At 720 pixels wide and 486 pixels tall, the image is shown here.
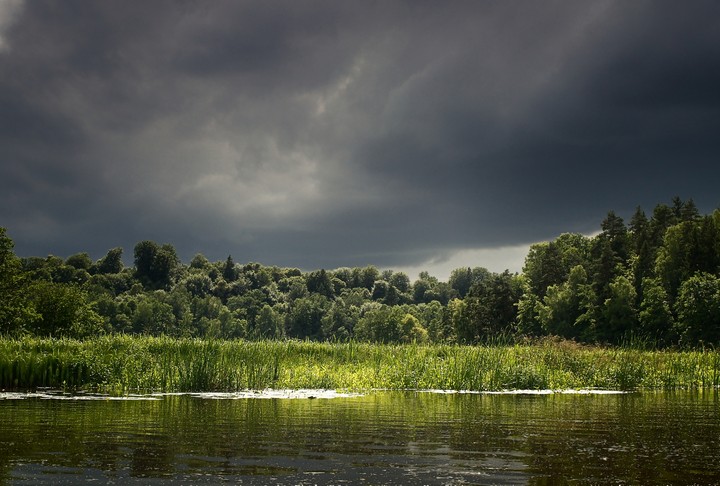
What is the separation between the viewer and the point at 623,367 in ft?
123

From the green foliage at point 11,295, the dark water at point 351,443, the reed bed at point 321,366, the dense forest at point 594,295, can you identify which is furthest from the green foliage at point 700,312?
the green foliage at point 11,295

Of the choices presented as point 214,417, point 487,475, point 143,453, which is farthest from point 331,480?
point 214,417

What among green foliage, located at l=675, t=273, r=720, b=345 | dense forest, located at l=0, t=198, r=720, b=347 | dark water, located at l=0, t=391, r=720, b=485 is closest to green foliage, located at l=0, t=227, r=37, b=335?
dense forest, located at l=0, t=198, r=720, b=347

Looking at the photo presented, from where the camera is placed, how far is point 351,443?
14617 millimetres

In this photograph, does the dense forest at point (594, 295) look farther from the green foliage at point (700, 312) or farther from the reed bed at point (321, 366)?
the reed bed at point (321, 366)

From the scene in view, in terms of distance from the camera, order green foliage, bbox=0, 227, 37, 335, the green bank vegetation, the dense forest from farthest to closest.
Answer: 1. the dense forest
2. green foliage, bbox=0, 227, 37, 335
3. the green bank vegetation

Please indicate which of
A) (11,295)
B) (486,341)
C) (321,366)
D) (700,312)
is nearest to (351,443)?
(321,366)

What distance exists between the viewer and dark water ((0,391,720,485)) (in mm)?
10992

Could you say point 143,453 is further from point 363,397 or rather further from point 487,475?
point 363,397

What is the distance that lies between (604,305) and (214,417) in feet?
339

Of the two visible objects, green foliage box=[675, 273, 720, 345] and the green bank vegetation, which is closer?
the green bank vegetation

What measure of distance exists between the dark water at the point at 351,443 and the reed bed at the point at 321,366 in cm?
655

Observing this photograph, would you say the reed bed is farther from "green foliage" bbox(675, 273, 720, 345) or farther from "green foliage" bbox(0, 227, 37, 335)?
"green foliage" bbox(675, 273, 720, 345)

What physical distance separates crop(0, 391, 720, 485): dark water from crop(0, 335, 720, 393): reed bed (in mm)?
6553
